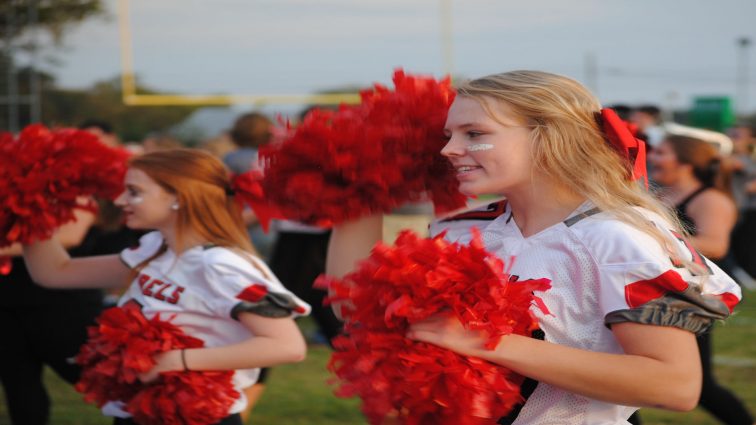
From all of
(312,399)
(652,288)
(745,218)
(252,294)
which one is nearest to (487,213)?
(652,288)

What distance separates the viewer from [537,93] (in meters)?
2.19

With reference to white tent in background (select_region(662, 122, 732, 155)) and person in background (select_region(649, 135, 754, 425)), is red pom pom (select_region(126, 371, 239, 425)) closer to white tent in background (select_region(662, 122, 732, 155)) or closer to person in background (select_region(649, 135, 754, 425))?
person in background (select_region(649, 135, 754, 425))

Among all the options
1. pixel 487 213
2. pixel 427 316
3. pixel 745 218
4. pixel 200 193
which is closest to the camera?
pixel 427 316

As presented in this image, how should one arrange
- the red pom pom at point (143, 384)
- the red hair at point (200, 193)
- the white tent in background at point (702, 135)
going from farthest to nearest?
the white tent in background at point (702, 135) → the red hair at point (200, 193) → the red pom pom at point (143, 384)

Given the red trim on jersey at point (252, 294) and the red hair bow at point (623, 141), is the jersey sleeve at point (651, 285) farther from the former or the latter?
the red trim on jersey at point (252, 294)

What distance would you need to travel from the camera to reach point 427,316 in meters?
1.96

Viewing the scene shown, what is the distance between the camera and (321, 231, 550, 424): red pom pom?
6.38ft

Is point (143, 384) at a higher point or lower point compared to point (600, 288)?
lower

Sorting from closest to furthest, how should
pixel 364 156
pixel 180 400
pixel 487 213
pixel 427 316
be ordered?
1. pixel 427 316
2. pixel 364 156
3. pixel 487 213
4. pixel 180 400

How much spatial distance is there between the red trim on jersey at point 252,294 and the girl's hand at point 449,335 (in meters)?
1.29

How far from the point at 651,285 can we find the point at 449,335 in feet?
1.35

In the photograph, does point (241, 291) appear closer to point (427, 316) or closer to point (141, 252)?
point (141, 252)

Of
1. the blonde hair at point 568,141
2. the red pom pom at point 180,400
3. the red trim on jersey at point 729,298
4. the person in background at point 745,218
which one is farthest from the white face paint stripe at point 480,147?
the person in background at point 745,218

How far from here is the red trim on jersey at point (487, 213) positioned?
2.44 meters
